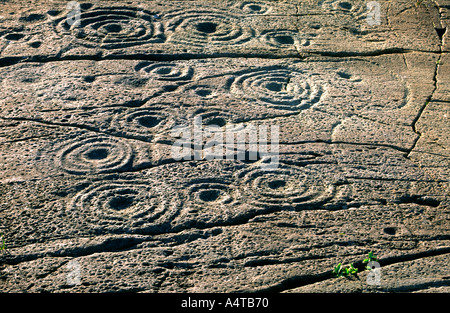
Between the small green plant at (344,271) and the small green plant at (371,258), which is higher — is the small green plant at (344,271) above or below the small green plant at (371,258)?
below

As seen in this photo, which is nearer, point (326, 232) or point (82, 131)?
point (326, 232)

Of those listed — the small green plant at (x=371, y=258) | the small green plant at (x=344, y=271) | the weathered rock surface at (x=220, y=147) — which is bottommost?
the small green plant at (x=344, y=271)

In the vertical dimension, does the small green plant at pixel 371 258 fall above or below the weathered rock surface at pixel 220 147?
below

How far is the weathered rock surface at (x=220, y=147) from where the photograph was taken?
224cm

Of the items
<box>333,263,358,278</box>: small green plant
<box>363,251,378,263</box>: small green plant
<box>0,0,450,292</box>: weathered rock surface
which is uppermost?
<box>0,0,450,292</box>: weathered rock surface

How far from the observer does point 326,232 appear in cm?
241

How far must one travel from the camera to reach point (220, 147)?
286 cm

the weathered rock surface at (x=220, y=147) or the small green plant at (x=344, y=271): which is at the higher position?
the weathered rock surface at (x=220, y=147)

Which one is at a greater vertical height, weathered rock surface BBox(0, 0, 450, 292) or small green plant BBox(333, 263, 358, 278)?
weathered rock surface BBox(0, 0, 450, 292)

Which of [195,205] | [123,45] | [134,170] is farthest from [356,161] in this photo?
[123,45]

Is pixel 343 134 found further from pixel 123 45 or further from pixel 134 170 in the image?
pixel 123 45

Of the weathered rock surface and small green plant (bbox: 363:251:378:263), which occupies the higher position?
the weathered rock surface

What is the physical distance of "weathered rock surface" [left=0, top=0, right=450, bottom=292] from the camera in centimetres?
224

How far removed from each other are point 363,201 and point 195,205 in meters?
0.73
